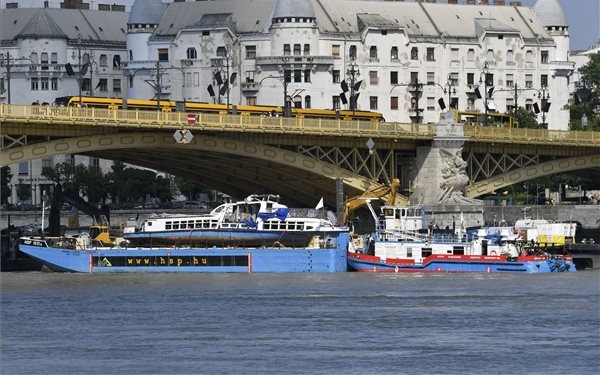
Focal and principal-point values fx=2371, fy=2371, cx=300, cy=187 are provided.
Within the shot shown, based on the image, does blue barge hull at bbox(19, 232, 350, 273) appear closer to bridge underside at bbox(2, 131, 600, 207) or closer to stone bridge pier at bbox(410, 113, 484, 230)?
bridge underside at bbox(2, 131, 600, 207)

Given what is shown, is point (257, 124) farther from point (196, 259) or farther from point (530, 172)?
point (530, 172)

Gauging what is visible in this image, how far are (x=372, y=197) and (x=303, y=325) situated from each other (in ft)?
157

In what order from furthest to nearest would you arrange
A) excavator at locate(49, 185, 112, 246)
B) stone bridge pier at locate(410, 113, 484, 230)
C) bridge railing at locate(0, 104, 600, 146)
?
stone bridge pier at locate(410, 113, 484, 230), excavator at locate(49, 185, 112, 246), bridge railing at locate(0, 104, 600, 146)

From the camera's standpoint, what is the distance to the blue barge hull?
128 m

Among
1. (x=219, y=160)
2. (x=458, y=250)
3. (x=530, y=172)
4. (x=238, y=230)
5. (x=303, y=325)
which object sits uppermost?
(x=219, y=160)

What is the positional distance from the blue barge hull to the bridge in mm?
5947

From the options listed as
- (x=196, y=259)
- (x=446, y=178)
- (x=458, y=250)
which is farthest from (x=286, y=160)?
(x=458, y=250)

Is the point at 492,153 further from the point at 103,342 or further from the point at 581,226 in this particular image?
the point at 103,342

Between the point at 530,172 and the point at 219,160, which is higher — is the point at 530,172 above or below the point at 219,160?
below

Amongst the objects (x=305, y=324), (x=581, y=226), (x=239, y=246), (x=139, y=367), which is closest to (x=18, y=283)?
(x=239, y=246)

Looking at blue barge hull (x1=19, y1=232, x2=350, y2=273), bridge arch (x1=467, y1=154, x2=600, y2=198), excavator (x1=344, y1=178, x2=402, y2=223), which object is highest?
bridge arch (x1=467, y1=154, x2=600, y2=198)

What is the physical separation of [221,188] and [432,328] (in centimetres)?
6315

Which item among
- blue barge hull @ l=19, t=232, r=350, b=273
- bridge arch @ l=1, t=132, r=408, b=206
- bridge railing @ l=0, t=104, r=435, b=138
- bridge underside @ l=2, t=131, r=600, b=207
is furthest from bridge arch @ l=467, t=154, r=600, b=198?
blue barge hull @ l=19, t=232, r=350, b=273

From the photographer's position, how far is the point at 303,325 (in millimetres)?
97250
